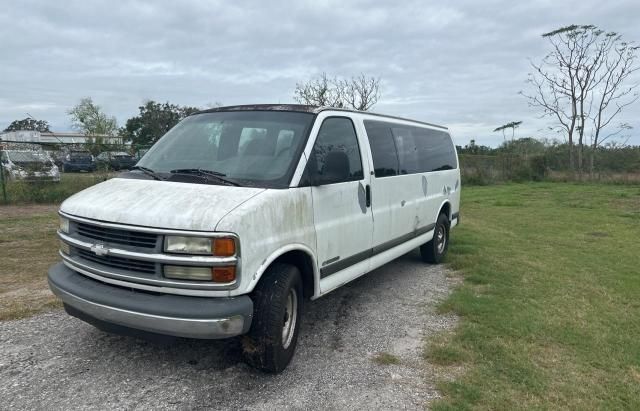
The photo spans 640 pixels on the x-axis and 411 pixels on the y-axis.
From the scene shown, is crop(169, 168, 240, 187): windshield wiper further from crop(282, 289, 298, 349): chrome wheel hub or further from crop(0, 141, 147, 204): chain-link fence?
crop(0, 141, 147, 204): chain-link fence

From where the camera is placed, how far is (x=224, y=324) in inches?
124

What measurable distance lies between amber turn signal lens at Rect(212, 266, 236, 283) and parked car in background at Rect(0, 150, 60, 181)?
12449mm

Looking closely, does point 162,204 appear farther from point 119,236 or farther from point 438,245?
point 438,245

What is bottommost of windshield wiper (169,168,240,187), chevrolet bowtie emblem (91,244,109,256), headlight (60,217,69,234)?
chevrolet bowtie emblem (91,244,109,256)

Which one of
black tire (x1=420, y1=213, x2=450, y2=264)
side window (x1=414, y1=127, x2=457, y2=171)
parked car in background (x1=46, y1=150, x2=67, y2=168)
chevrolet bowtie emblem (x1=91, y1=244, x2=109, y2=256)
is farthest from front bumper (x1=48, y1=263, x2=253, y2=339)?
parked car in background (x1=46, y1=150, x2=67, y2=168)

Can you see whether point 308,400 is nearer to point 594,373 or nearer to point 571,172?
point 594,373

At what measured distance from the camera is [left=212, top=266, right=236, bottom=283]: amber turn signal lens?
125 inches

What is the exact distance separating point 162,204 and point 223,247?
569 millimetres

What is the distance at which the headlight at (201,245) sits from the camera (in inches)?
124

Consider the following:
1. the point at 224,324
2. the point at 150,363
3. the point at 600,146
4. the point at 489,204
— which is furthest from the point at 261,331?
the point at 600,146

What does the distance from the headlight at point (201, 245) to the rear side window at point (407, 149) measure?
7.73 feet

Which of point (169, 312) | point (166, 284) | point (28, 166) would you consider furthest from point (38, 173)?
point (169, 312)

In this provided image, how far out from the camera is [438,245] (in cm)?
760

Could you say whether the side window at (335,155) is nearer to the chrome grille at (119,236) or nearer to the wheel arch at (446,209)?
the chrome grille at (119,236)
